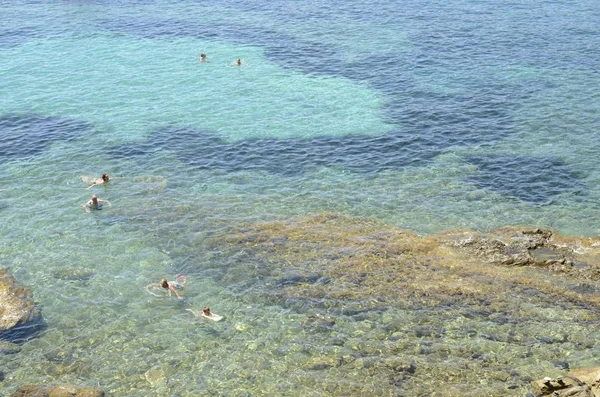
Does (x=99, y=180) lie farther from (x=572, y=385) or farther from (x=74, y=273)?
(x=572, y=385)

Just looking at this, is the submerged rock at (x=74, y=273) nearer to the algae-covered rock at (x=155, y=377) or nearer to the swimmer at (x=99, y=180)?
the algae-covered rock at (x=155, y=377)

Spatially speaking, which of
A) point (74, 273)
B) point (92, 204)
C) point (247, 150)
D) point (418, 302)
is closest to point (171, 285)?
point (74, 273)

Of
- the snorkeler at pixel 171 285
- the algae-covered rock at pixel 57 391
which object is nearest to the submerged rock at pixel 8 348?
the algae-covered rock at pixel 57 391

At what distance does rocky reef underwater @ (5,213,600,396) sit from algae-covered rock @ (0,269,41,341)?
0.20 ft

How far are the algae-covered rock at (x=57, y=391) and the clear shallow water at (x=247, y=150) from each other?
620 millimetres

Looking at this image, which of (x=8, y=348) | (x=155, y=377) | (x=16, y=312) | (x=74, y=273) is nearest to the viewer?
(x=155, y=377)

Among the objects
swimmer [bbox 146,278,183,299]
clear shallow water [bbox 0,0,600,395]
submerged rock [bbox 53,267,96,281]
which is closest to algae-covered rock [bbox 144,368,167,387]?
clear shallow water [bbox 0,0,600,395]

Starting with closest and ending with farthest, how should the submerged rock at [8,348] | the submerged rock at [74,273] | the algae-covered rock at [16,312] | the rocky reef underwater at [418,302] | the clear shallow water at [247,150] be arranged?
the rocky reef underwater at [418,302] < the submerged rock at [8,348] < the clear shallow water at [247,150] < the algae-covered rock at [16,312] < the submerged rock at [74,273]

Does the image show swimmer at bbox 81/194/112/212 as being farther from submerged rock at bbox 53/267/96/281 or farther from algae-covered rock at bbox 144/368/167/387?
algae-covered rock at bbox 144/368/167/387

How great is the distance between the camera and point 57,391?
2280cm

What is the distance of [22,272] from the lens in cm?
3000

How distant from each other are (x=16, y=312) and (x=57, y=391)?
586 cm

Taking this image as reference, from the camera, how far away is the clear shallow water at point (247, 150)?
25609 millimetres

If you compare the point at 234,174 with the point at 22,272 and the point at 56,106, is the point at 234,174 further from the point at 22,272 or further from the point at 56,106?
the point at 56,106
